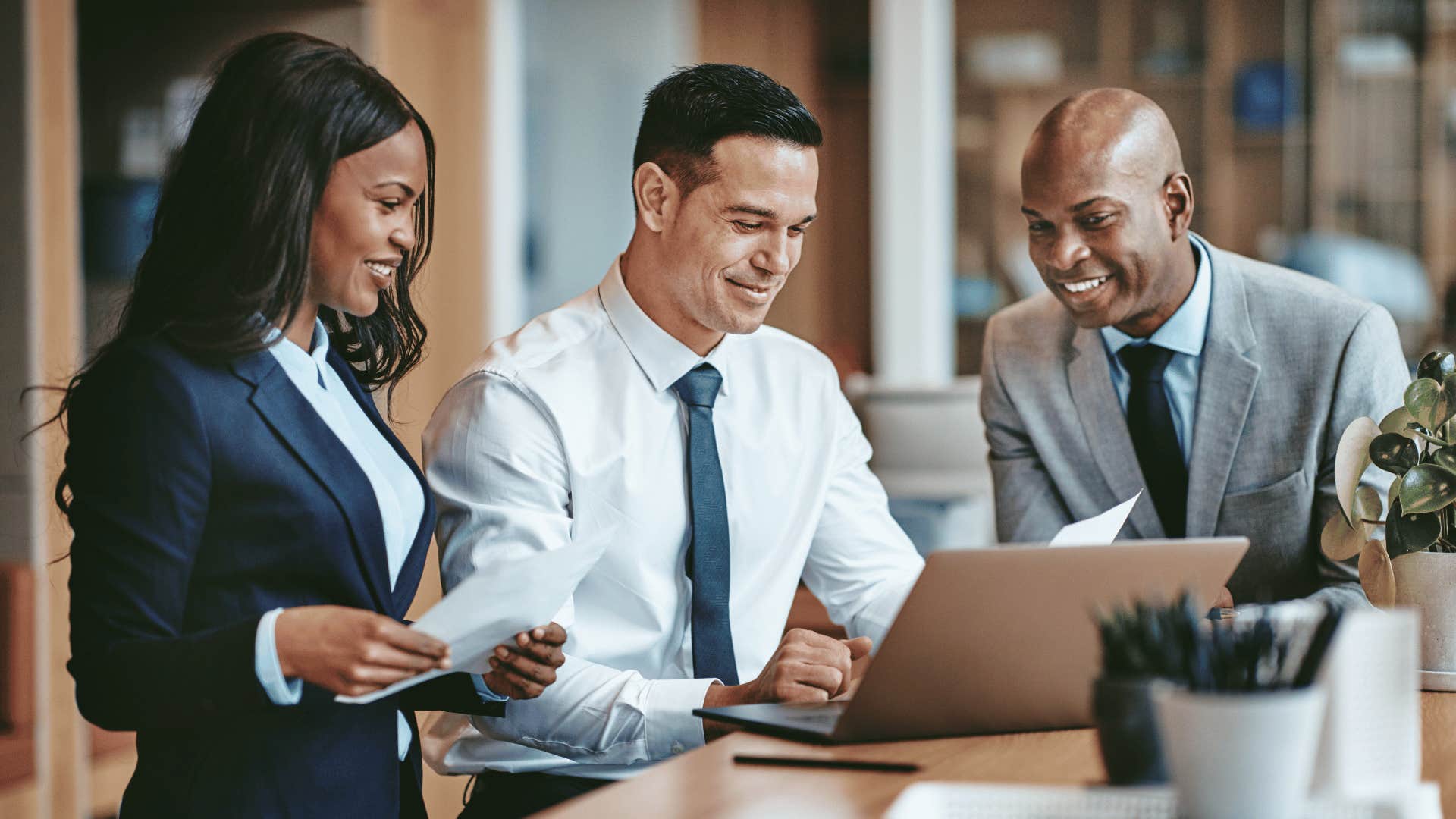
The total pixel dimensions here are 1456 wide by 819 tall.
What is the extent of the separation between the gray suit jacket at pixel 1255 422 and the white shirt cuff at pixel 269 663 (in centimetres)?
120

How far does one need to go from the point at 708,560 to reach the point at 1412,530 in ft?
2.58

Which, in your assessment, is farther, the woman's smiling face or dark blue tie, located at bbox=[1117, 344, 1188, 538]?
dark blue tie, located at bbox=[1117, 344, 1188, 538]

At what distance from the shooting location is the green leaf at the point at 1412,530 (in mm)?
1367

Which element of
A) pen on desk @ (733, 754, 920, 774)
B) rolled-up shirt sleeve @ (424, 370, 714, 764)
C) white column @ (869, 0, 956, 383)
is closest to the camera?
pen on desk @ (733, 754, 920, 774)

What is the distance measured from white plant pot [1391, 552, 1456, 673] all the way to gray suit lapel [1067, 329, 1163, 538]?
22.4 inches

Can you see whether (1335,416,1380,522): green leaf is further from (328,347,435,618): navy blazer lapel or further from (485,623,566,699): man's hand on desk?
(328,347,435,618): navy blazer lapel

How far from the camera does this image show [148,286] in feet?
4.33

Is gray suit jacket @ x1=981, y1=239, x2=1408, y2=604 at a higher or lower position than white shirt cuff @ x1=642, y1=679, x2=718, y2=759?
higher

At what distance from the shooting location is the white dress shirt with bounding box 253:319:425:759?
1370 millimetres

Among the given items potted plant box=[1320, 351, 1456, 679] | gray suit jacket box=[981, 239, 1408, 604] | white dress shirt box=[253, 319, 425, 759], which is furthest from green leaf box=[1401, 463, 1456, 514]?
white dress shirt box=[253, 319, 425, 759]

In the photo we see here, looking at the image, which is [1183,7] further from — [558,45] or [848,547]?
[848,547]

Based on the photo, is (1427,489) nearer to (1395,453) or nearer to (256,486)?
(1395,453)

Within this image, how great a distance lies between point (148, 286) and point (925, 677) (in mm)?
831

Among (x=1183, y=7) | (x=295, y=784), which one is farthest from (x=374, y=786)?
(x=1183, y=7)
